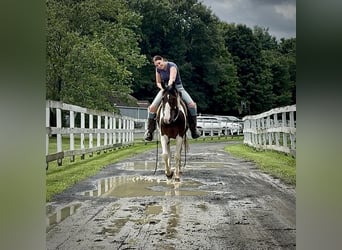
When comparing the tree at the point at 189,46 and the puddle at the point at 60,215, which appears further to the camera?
the tree at the point at 189,46

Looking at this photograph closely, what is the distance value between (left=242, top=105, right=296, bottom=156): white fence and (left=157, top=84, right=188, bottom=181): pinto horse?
1.23 ft

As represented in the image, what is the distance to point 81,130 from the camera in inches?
109

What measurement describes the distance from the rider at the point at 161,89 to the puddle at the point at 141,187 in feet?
0.86

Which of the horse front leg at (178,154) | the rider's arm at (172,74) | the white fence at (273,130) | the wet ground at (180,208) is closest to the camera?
the wet ground at (180,208)

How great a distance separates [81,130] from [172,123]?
1.75ft

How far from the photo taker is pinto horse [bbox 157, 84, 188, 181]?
272cm

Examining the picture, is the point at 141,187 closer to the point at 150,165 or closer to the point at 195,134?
the point at 150,165

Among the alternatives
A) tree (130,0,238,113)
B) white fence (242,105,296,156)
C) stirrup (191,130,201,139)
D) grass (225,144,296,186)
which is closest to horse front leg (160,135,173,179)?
stirrup (191,130,201,139)

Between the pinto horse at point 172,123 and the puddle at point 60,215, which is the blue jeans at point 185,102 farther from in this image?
the puddle at point 60,215

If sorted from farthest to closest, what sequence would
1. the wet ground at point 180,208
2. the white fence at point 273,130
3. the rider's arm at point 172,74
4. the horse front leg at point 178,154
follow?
1. the horse front leg at point 178,154
2. the rider's arm at point 172,74
3. the white fence at point 273,130
4. the wet ground at point 180,208

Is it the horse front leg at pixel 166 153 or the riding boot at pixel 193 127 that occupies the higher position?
the riding boot at pixel 193 127

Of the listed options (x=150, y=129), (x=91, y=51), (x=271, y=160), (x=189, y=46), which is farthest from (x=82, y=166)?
(x=271, y=160)

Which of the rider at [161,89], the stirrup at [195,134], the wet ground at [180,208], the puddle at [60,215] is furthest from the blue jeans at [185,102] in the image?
the puddle at [60,215]

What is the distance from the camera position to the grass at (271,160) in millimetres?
A: 2604
